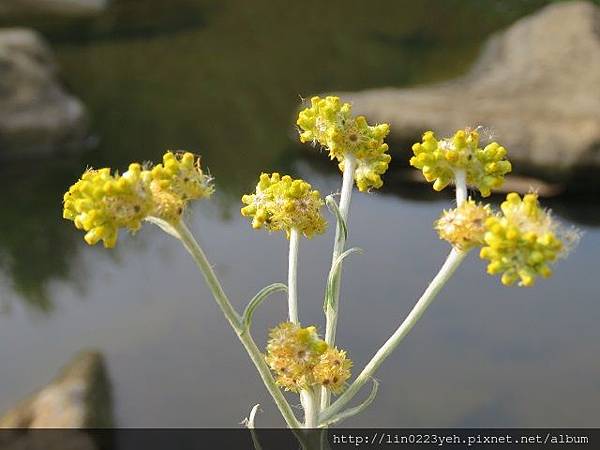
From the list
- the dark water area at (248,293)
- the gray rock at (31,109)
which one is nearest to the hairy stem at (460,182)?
the dark water area at (248,293)

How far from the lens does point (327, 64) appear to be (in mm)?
4320

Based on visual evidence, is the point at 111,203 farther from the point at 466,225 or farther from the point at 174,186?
the point at 466,225

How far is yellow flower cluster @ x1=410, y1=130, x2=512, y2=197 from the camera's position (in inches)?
20.7

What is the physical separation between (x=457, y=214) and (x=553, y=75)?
3.12 metres

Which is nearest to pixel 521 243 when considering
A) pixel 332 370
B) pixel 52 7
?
pixel 332 370

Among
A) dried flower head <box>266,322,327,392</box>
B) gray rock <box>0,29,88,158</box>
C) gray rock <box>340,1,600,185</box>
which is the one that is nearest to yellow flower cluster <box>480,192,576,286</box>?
dried flower head <box>266,322,327,392</box>

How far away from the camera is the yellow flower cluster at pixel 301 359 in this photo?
50 cm

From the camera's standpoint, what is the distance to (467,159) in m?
0.53

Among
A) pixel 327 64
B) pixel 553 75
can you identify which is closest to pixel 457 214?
pixel 553 75

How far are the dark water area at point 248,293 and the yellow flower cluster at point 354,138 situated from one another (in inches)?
58.4

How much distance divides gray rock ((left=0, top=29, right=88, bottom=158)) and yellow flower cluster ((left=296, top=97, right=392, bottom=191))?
3.13 meters

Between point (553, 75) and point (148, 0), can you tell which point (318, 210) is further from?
point (148, 0)

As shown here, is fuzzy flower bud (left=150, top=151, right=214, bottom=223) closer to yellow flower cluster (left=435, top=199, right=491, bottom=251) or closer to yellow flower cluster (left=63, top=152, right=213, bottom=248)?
yellow flower cluster (left=63, top=152, right=213, bottom=248)

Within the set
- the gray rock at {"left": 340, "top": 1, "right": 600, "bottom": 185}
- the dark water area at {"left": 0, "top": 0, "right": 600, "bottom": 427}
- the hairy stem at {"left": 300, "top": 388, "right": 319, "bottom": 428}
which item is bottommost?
the dark water area at {"left": 0, "top": 0, "right": 600, "bottom": 427}
